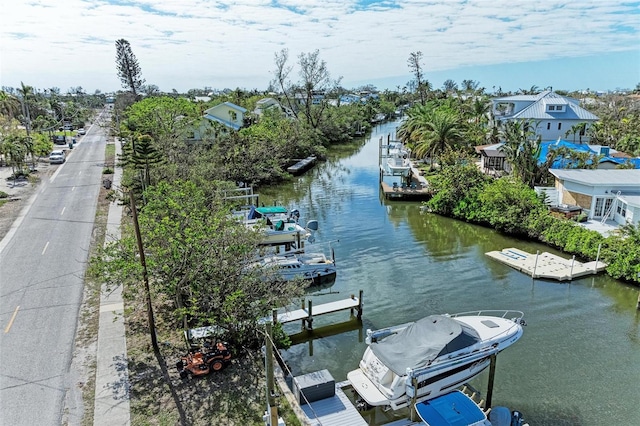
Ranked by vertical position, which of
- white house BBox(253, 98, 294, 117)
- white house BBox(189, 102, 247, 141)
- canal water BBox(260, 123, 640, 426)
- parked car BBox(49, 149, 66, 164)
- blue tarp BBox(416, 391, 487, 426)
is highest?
white house BBox(253, 98, 294, 117)

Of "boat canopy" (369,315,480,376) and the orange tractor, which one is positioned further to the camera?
the orange tractor

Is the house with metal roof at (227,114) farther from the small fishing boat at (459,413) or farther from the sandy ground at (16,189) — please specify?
the small fishing boat at (459,413)

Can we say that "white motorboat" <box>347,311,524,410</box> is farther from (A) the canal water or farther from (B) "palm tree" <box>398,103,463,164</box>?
(B) "palm tree" <box>398,103,463,164</box>

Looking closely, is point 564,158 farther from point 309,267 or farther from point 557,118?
point 309,267

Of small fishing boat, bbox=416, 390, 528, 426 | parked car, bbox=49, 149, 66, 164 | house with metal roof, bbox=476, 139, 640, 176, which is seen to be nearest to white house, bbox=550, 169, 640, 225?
house with metal roof, bbox=476, 139, 640, 176

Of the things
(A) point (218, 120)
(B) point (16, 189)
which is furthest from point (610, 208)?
(A) point (218, 120)

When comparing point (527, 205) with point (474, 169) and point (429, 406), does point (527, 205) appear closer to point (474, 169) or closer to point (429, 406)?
point (474, 169)
